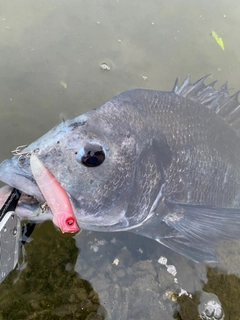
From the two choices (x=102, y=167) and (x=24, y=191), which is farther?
(x=102, y=167)

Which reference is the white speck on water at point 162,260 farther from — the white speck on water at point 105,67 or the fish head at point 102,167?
the white speck on water at point 105,67

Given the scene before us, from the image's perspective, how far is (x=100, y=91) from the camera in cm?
353

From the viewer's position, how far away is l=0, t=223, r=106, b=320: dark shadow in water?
234 cm

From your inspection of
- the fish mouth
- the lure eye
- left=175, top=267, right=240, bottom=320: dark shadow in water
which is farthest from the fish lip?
left=175, top=267, right=240, bottom=320: dark shadow in water

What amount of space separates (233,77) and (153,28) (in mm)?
1270

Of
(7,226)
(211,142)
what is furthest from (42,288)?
(211,142)

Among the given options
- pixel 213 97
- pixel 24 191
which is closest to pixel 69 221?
pixel 24 191

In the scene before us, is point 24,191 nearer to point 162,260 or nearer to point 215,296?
point 162,260

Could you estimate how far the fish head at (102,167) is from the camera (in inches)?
72.6

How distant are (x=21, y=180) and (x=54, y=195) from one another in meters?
0.21

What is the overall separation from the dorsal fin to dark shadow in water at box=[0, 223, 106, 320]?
1672mm

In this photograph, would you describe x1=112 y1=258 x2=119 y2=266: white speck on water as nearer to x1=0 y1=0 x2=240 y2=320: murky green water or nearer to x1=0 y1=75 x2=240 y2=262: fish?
x1=0 y1=0 x2=240 y2=320: murky green water

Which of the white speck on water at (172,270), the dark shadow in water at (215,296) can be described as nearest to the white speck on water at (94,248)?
the white speck on water at (172,270)

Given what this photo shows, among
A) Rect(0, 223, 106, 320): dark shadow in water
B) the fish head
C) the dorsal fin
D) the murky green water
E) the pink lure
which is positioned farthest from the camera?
the dorsal fin
